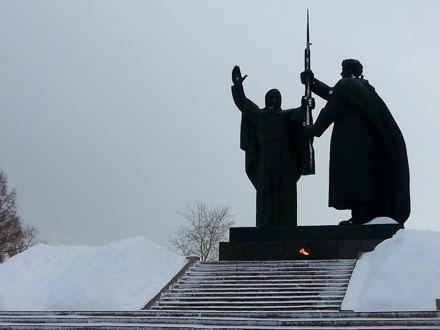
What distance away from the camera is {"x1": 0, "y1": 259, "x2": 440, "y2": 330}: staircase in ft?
24.8

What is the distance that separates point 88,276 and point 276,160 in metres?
4.24

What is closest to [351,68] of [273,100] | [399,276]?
[273,100]

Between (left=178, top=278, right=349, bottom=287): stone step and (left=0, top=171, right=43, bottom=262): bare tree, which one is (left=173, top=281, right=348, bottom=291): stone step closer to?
(left=178, top=278, right=349, bottom=287): stone step

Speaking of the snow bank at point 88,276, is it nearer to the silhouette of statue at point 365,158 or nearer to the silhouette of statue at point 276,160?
the silhouette of statue at point 276,160

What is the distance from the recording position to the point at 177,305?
34.5 ft

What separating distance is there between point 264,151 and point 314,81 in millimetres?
1581

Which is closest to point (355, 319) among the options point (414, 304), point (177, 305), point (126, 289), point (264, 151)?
point (414, 304)

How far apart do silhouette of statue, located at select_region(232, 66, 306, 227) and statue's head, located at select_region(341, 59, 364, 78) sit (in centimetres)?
108

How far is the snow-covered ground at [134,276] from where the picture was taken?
9.30 metres

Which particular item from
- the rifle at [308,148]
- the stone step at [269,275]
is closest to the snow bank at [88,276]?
the stone step at [269,275]

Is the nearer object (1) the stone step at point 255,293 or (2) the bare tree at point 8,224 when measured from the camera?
(1) the stone step at point 255,293

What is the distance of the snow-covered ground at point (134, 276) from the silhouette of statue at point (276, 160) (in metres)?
2.08

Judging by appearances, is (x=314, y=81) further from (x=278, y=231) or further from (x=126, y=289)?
(x=126, y=289)

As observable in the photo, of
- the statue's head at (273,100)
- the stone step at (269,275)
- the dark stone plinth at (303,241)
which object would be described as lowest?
the stone step at (269,275)
